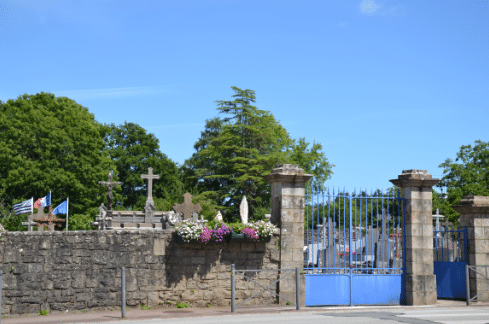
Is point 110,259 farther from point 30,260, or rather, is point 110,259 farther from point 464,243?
point 464,243

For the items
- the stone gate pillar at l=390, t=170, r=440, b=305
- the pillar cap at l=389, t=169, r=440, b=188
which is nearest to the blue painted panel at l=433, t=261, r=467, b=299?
the stone gate pillar at l=390, t=170, r=440, b=305

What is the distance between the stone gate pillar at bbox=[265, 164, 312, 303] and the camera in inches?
496

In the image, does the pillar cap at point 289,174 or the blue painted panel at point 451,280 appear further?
the blue painted panel at point 451,280

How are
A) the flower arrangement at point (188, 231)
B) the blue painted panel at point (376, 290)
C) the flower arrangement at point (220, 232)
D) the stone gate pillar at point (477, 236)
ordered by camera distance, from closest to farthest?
the flower arrangement at point (188, 231), the flower arrangement at point (220, 232), the blue painted panel at point (376, 290), the stone gate pillar at point (477, 236)

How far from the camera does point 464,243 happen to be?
14.3m

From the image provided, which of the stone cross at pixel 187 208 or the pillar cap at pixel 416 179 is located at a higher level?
the pillar cap at pixel 416 179

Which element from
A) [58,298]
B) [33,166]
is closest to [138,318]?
[58,298]

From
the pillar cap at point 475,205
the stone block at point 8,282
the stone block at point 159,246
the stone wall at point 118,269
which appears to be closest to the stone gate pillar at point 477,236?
the pillar cap at point 475,205

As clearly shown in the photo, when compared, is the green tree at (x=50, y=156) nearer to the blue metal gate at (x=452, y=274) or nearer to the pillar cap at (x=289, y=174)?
the pillar cap at (x=289, y=174)

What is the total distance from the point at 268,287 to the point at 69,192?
85.6ft

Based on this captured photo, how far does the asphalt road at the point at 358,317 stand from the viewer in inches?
396

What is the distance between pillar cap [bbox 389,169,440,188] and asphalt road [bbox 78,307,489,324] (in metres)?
3.20

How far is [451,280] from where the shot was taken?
1431cm

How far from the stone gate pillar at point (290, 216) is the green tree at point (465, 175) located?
2549 centimetres
